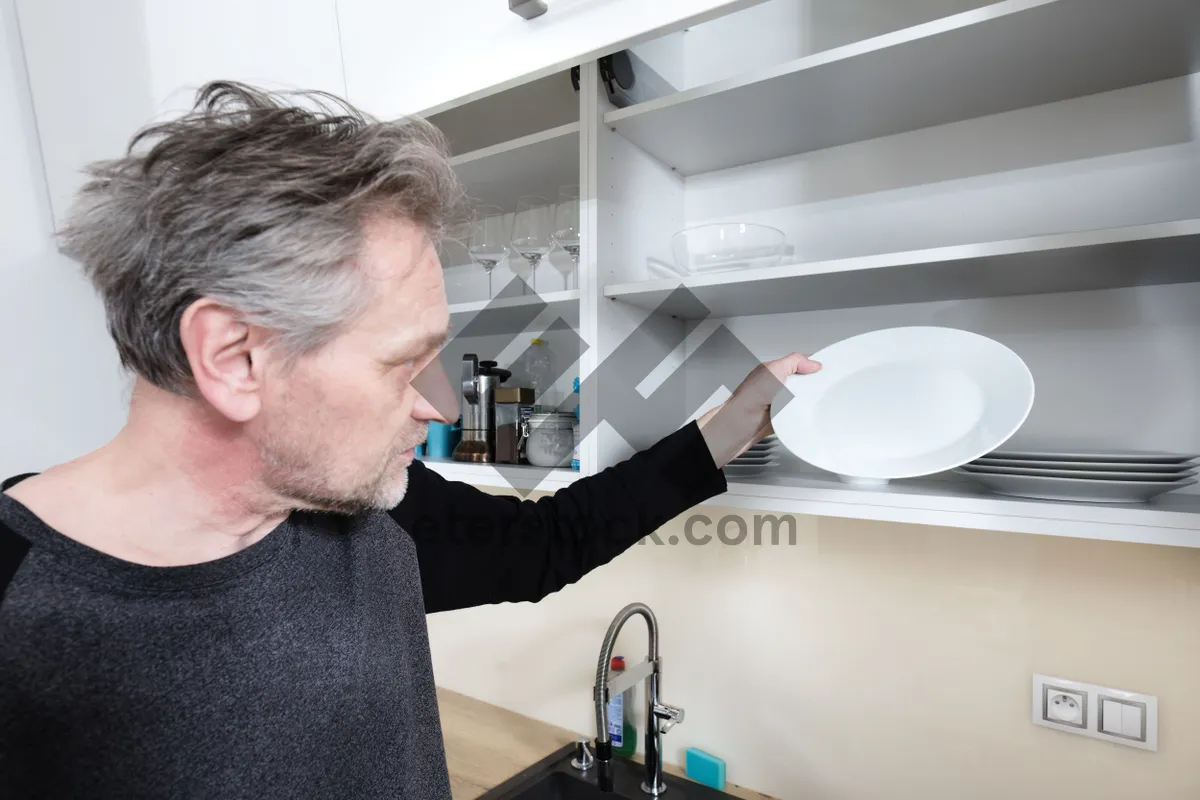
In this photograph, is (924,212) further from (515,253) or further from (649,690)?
(649,690)

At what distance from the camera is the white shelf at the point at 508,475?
1170mm

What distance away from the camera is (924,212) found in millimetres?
1131

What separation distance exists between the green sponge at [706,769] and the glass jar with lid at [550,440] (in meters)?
A: 0.65

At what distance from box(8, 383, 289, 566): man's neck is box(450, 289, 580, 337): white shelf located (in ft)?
1.93

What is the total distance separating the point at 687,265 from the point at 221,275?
673 mm

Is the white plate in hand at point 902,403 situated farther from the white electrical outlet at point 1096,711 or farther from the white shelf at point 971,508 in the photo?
the white electrical outlet at point 1096,711

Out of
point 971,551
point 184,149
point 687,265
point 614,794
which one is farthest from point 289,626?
point 971,551

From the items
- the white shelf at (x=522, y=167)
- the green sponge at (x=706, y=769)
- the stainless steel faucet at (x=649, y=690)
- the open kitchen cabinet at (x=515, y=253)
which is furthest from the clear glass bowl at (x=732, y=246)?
the green sponge at (x=706, y=769)

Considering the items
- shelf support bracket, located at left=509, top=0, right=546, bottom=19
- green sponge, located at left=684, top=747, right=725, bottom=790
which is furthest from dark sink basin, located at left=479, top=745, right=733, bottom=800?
shelf support bracket, located at left=509, top=0, right=546, bottom=19

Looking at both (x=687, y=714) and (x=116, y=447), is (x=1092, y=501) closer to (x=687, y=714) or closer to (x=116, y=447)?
(x=687, y=714)

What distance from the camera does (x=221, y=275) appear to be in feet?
2.04

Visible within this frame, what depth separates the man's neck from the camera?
2.09 ft

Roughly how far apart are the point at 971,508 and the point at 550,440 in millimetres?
659

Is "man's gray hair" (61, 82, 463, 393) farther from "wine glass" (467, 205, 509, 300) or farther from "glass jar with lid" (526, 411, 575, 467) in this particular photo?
"wine glass" (467, 205, 509, 300)
